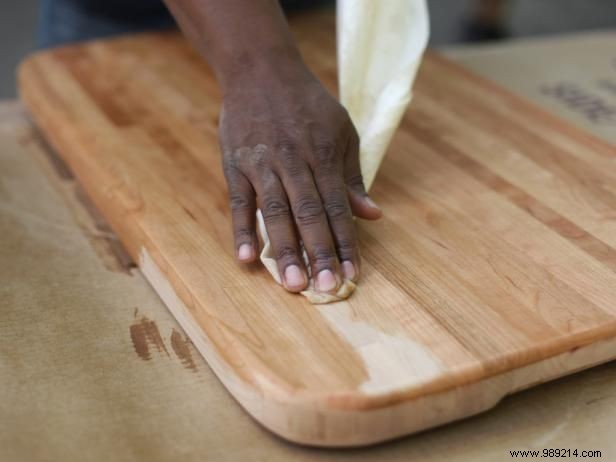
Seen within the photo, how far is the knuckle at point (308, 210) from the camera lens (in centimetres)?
75

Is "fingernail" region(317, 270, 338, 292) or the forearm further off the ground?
the forearm

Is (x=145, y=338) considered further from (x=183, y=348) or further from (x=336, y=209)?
(x=336, y=209)

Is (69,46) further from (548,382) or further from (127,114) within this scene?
(548,382)

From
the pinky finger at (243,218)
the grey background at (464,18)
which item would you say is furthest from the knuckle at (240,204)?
the grey background at (464,18)

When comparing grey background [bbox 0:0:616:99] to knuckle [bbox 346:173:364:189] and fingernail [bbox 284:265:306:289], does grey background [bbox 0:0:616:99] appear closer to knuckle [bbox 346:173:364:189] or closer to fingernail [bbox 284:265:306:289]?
knuckle [bbox 346:173:364:189]

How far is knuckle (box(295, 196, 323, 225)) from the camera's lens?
75 centimetres

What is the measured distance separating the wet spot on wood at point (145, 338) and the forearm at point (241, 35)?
0.26 m

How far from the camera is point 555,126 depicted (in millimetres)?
1049

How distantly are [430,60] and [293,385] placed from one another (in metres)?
0.78

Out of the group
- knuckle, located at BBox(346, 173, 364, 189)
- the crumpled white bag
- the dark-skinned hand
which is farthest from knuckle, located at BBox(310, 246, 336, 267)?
the crumpled white bag

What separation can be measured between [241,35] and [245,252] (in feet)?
0.83

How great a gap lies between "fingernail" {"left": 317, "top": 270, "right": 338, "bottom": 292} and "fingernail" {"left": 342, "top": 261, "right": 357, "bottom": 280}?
0.07ft

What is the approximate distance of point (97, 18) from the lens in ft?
4.49

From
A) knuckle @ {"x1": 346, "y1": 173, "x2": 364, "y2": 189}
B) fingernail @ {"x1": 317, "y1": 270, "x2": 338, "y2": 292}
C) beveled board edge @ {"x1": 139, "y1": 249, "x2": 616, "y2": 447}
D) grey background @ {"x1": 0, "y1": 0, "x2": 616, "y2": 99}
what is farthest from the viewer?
grey background @ {"x1": 0, "y1": 0, "x2": 616, "y2": 99}
